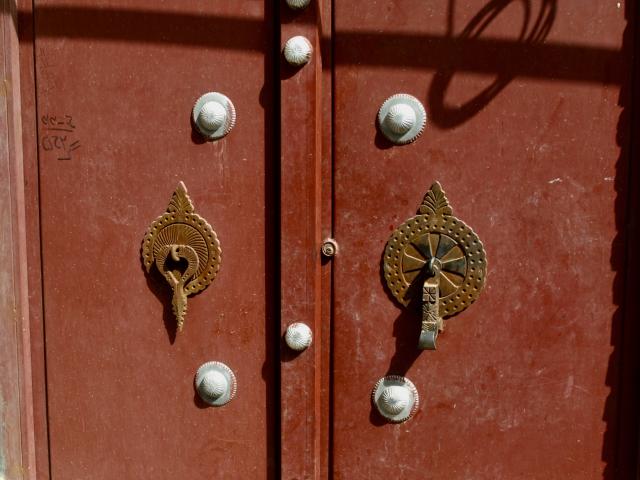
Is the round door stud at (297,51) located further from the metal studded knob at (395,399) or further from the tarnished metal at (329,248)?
the metal studded knob at (395,399)

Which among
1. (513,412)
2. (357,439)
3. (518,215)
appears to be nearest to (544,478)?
(513,412)

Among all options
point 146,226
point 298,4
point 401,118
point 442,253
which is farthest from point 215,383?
point 298,4

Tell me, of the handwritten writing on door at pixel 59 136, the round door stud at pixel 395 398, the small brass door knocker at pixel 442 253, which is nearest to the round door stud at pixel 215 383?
the round door stud at pixel 395 398

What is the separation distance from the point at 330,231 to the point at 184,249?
0.31m

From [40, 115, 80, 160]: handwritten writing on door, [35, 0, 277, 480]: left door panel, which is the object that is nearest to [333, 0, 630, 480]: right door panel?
[35, 0, 277, 480]: left door panel

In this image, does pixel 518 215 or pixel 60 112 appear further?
pixel 60 112

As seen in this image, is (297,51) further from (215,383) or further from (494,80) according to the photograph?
(215,383)

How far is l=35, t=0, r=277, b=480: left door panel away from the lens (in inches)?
51.0

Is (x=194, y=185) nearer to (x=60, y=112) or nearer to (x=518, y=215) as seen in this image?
(x=60, y=112)

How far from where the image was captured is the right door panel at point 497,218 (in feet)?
3.95

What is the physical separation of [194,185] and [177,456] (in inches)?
23.8

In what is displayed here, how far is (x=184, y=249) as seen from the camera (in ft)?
4.29

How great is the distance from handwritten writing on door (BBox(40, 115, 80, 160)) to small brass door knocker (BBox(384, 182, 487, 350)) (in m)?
0.73

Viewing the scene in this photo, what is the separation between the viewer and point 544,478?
127 centimetres
